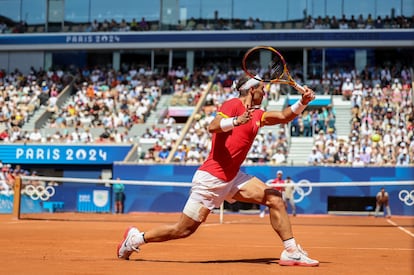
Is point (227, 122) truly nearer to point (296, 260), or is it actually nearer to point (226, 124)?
point (226, 124)

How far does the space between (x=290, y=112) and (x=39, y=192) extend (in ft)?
65.5

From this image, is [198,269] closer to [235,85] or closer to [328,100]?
[235,85]

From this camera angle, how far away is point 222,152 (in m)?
8.38

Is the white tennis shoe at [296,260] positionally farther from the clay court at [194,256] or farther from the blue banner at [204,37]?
the blue banner at [204,37]

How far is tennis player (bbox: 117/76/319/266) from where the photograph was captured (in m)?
8.31

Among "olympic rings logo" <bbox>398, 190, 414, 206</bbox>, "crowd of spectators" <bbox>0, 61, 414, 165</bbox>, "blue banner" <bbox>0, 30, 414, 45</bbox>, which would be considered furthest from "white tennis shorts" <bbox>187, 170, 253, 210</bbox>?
"blue banner" <bbox>0, 30, 414, 45</bbox>

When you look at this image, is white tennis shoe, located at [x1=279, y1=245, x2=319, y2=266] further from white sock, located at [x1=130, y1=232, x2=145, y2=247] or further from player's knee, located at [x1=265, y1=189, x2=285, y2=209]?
white sock, located at [x1=130, y1=232, x2=145, y2=247]

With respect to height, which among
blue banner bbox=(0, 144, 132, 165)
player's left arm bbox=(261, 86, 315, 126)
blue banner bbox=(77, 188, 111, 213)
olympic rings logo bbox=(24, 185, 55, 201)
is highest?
player's left arm bbox=(261, 86, 315, 126)

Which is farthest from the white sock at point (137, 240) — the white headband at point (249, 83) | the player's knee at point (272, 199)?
the white headband at point (249, 83)

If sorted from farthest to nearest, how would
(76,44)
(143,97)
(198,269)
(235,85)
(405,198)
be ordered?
(76,44)
(143,97)
(405,198)
(235,85)
(198,269)

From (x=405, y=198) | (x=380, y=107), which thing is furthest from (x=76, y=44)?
(x=405, y=198)

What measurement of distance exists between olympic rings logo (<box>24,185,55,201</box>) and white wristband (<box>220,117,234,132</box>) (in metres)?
19.3

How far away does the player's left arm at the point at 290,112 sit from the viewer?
8.13 meters

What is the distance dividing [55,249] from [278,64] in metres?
4.35
